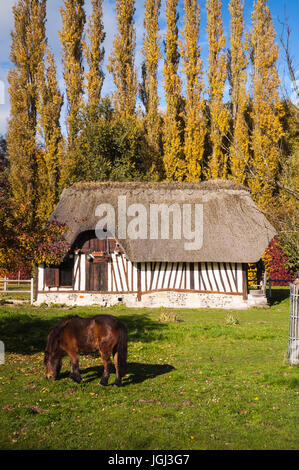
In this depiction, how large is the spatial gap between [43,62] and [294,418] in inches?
1432

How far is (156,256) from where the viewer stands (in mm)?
22484

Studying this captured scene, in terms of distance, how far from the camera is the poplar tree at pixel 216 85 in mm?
36188

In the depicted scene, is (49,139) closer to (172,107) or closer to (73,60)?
(73,60)

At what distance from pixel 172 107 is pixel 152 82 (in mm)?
3737

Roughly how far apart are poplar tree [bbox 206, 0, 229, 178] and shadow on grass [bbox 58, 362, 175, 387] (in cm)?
2724

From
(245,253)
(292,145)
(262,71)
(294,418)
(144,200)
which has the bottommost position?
(294,418)

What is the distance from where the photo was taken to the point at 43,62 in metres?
35.3

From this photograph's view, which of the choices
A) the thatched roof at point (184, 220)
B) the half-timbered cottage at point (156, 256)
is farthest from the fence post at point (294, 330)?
the half-timbered cottage at point (156, 256)

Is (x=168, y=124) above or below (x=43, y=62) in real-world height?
below

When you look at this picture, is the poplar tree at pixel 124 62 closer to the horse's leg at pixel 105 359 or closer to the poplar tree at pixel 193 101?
the poplar tree at pixel 193 101

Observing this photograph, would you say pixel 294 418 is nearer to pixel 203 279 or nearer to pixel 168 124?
pixel 203 279

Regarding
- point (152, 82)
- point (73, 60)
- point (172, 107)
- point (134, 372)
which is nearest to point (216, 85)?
point (172, 107)

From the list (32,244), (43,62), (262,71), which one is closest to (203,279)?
(32,244)
